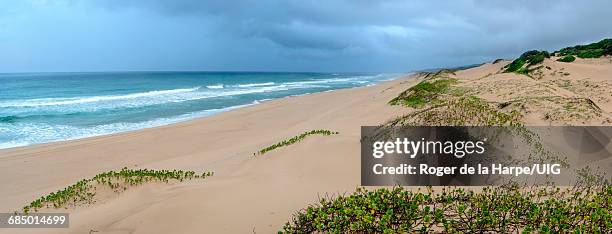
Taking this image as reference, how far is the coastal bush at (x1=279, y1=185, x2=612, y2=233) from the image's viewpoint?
162 inches

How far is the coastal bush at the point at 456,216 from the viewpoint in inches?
162

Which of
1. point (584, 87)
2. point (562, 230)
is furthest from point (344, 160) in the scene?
point (584, 87)

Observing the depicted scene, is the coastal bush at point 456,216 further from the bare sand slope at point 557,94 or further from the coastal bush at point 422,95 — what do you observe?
the coastal bush at point 422,95

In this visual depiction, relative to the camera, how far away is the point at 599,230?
3.96 meters

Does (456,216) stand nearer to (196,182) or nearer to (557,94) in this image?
(196,182)

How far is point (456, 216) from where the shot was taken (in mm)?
4441

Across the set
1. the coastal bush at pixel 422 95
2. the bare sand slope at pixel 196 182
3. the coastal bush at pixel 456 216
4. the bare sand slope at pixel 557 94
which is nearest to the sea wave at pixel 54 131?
the bare sand slope at pixel 196 182

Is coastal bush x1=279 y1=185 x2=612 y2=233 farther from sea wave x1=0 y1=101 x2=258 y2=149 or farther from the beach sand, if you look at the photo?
sea wave x1=0 y1=101 x2=258 y2=149

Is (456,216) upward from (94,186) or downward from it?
upward

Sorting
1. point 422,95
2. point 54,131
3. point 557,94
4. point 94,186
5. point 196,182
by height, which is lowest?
point 54,131

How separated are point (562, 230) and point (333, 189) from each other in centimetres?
362

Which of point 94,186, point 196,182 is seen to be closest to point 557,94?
point 196,182

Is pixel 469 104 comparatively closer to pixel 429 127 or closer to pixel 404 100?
pixel 429 127

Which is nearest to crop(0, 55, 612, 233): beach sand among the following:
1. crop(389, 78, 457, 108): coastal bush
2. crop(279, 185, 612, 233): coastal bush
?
crop(279, 185, 612, 233): coastal bush
